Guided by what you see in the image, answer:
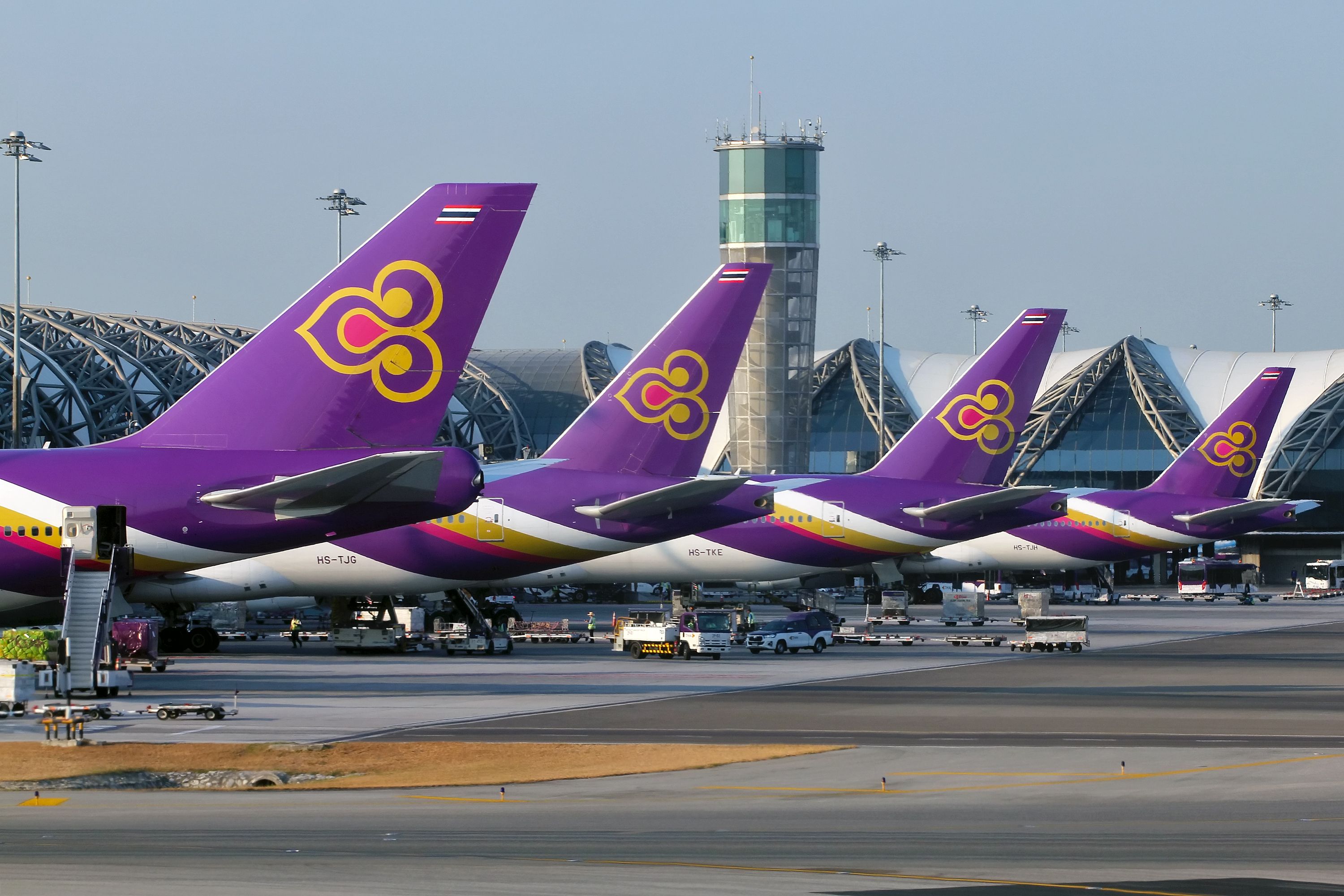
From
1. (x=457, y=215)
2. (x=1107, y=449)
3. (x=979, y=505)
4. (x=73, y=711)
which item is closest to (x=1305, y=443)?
(x=1107, y=449)

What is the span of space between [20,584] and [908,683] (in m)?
19.5

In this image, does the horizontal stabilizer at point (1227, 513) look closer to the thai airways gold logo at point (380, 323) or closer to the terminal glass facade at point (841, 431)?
the terminal glass facade at point (841, 431)

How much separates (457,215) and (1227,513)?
190ft

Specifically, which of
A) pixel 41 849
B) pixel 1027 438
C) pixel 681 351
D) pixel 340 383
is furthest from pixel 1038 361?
pixel 1027 438

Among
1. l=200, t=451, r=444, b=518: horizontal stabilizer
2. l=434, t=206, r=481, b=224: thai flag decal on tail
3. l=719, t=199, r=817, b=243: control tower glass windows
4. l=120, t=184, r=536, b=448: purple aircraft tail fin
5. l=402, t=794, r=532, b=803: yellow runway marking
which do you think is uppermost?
l=719, t=199, r=817, b=243: control tower glass windows

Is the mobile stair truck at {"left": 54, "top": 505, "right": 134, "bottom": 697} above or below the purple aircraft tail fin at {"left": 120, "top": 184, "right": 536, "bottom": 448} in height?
below

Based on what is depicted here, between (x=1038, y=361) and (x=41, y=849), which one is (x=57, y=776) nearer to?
(x=41, y=849)

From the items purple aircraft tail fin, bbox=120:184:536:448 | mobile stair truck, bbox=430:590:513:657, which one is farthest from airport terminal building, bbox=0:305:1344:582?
purple aircraft tail fin, bbox=120:184:536:448

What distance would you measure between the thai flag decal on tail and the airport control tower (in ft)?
287

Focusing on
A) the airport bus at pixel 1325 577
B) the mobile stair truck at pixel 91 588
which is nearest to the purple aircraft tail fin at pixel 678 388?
→ the mobile stair truck at pixel 91 588

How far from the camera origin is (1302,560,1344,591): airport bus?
350 ft

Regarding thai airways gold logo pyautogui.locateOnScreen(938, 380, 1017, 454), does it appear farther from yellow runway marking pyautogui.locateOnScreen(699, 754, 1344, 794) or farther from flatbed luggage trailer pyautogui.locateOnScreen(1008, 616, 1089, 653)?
yellow runway marking pyautogui.locateOnScreen(699, 754, 1344, 794)

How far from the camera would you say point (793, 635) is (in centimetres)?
5072

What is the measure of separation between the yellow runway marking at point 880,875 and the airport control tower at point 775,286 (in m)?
104
